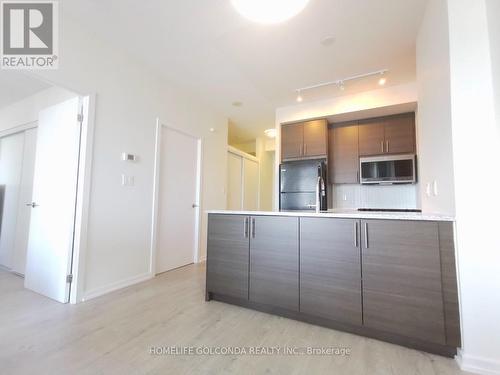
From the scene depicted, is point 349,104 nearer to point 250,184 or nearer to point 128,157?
point 250,184

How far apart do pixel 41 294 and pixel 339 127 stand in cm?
467

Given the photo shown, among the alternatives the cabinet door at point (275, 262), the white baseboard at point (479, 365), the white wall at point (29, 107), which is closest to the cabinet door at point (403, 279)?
the white baseboard at point (479, 365)

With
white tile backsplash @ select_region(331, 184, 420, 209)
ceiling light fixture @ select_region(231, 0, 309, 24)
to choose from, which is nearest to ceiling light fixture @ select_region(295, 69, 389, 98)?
white tile backsplash @ select_region(331, 184, 420, 209)

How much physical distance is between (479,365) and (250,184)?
473cm

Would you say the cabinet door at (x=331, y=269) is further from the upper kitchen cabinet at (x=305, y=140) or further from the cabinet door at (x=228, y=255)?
the upper kitchen cabinet at (x=305, y=140)

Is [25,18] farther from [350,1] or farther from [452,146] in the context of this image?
[452,146]

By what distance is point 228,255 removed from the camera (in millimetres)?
2258

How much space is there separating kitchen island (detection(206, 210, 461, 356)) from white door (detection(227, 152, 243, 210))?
272 cm

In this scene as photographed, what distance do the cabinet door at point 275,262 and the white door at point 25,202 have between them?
318 cm

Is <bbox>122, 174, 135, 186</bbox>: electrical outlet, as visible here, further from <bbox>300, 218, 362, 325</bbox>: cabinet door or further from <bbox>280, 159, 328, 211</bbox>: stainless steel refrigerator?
<bbox>280, 159, 328, 211</bbox>: stainless steel refrigerator

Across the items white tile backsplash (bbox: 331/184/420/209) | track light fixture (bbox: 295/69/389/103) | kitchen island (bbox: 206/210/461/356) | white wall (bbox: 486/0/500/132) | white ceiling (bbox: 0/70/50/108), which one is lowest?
kitchen island (bbox: 206/210/461/356)

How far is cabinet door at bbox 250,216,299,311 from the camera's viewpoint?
1955 mm

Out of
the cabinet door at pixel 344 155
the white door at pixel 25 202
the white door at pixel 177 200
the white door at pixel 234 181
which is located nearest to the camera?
the white door at pixel 25 202

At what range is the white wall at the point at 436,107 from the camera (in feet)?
5.18
